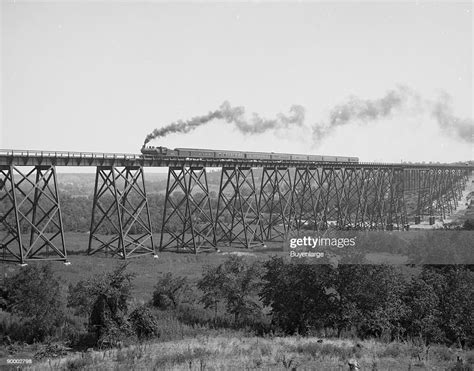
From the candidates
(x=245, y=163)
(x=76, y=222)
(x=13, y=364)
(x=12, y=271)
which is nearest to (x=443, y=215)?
(x=245, y=163)

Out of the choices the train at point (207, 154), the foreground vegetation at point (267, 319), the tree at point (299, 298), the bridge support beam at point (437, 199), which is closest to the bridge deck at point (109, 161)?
the train at point (207, 154)

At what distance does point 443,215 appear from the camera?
55.8m

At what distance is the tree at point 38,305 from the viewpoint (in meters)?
14.1

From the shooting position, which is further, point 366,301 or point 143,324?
point 366,301

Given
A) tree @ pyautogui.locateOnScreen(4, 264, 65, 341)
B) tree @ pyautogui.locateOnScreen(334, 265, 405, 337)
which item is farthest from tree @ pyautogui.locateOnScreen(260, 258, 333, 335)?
tree @ pyautogui.locateOnScreen(4, 264, 65, 341)

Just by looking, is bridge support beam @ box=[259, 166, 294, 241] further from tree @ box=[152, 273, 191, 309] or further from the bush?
the bush

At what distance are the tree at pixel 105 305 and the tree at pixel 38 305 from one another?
73 centimetres

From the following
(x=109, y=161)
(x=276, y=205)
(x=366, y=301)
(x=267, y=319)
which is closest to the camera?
(x=366, y=301)

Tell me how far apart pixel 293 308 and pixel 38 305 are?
8.14 m

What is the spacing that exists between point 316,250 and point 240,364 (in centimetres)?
557

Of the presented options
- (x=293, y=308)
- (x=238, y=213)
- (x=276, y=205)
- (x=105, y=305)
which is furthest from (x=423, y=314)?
(x=238, y=213)

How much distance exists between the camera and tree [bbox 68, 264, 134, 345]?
13.7 meters

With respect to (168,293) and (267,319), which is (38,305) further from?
(267,319)

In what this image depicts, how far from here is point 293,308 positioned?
51.0ft
